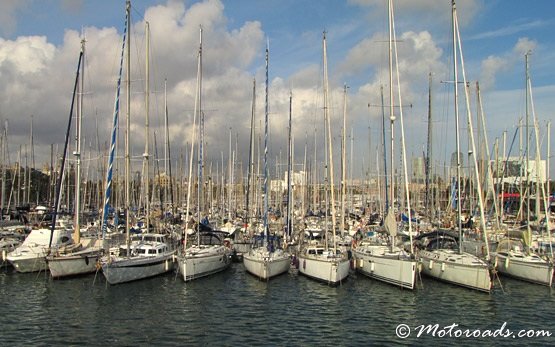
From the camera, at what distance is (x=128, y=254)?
32.2 m

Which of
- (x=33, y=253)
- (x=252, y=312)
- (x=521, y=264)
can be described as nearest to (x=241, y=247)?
(x=33, y=253)

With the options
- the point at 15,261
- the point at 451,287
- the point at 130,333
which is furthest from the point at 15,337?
the point at 451,287

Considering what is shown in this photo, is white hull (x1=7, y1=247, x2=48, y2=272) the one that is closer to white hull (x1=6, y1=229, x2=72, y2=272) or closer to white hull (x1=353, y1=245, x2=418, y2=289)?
white hull (x1=6, y1=229, x2=72, y2=272)

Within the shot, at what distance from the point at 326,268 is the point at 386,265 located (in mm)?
3989

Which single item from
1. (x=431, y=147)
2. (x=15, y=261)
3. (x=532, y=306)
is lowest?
(x=532, y=306)

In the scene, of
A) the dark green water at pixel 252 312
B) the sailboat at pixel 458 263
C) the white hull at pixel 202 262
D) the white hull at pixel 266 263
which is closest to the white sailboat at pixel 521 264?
the dark green water at pixel 252 312

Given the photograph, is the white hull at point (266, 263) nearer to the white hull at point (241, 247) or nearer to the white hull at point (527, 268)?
the white hull at point (241, 247)

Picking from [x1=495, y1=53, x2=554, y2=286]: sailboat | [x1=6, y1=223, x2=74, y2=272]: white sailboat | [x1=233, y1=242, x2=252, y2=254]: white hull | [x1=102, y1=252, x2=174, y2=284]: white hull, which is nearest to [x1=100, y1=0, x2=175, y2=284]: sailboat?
[x1=102, y1=252, x2=174, y2=284]: white hull

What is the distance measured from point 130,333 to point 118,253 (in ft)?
42.3

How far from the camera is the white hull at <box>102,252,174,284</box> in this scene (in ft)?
100

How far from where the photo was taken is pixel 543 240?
39062 millimetres

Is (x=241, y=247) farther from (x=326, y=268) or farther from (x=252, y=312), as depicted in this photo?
(x=252, y=312)

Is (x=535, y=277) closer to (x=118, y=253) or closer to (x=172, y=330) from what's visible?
(x=172, y=330)

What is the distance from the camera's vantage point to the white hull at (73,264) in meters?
32.4
